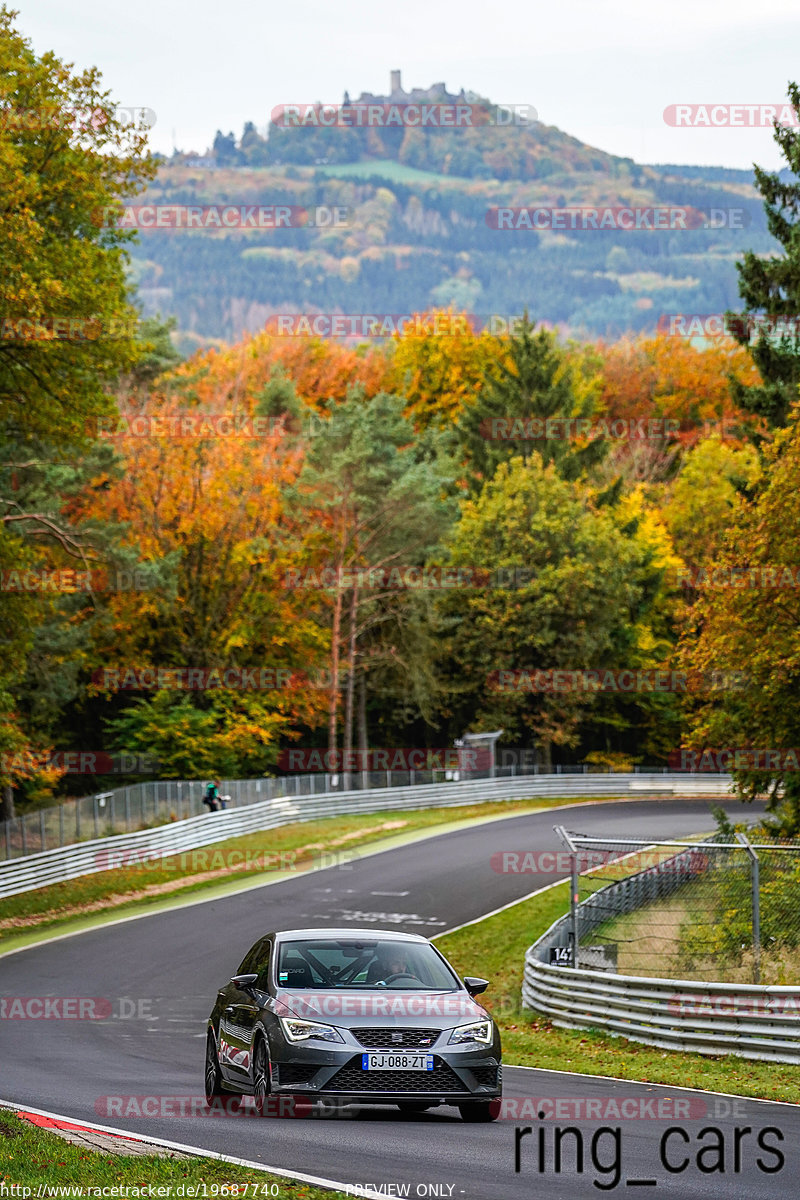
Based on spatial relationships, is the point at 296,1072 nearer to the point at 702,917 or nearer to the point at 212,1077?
the point at 212,1077

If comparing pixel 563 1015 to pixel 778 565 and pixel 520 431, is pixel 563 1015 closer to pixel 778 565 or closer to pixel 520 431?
pixel 778 565

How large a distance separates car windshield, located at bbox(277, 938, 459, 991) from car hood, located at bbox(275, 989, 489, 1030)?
0.62ft

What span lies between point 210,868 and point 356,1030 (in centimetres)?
3043

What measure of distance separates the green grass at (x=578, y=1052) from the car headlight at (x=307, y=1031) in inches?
185

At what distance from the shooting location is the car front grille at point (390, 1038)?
10.5 m

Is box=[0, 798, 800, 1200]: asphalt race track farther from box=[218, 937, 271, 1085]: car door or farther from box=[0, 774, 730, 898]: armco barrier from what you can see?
box=[0, 774, 730, 898]: armco barrier

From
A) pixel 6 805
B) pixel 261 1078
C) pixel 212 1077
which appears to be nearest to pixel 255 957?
pixel 212 1077

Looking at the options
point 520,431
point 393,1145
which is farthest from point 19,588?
point 520,431

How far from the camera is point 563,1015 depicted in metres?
20.0

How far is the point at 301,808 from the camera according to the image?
1946 inches

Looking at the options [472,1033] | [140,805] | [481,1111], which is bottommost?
[140,805]

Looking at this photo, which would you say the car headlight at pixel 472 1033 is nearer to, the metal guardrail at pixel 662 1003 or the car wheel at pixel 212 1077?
the car wheel at pixel 212 1077

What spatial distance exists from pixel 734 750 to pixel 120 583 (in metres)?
22.3

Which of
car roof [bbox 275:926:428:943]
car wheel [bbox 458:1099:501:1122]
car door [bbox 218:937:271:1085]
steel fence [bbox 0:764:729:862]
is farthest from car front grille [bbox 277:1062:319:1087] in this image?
steel fence [bbox 0:764:729:862]
